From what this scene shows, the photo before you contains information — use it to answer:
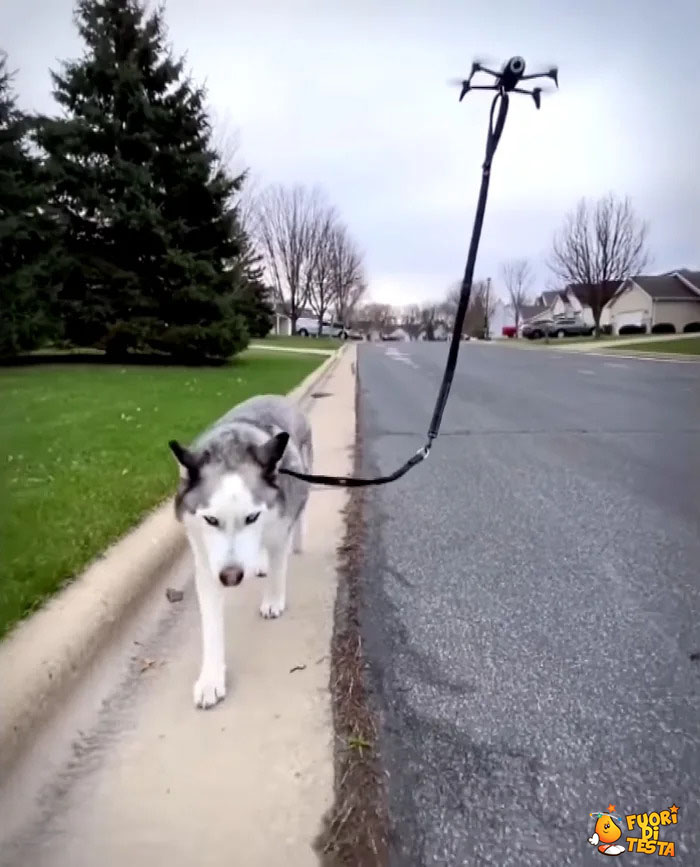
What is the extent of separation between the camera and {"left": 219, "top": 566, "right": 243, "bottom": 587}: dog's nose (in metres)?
2.26

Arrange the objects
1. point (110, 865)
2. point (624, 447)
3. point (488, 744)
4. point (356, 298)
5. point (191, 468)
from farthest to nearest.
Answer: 1. point (356, 298)
2. point (624, 447)
3. point (191, 468)
4. point (488, 744)
5. point (110, 865)

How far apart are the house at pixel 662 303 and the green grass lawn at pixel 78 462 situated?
5656 centimetres

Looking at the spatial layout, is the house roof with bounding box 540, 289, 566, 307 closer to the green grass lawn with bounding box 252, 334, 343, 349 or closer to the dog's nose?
the green grass lawn with bounding box 252, 334, 343, 349

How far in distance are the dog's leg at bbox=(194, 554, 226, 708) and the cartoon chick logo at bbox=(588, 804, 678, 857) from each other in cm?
134

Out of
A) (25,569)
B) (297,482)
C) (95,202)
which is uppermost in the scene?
(95,202)

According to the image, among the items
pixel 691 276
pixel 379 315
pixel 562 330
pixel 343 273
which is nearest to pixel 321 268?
pixel 343 273

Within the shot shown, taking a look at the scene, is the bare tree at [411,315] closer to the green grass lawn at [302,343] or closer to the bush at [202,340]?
the green grass lawn at [302,343]

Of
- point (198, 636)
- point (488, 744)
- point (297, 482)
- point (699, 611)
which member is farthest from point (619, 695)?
point (198, 636)

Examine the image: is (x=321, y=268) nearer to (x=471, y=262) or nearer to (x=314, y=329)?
(x=314, y=329)

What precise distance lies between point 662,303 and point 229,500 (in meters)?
67.7

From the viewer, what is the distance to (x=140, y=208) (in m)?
18.2

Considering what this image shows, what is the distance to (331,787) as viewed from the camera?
6.60 feet

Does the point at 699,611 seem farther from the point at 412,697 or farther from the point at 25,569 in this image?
the point at 25,569

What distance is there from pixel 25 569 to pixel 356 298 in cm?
7992
